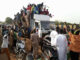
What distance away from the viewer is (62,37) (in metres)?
4.44

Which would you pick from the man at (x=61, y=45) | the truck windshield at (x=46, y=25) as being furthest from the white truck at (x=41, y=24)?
the man at (x=61, y=45)

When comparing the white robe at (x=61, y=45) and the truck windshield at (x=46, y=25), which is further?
the truck windshield at (x=46, y=25)

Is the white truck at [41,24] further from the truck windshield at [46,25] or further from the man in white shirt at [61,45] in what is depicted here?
the man in white shirt at [61,45]

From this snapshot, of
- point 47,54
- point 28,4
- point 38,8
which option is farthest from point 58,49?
point 28,4

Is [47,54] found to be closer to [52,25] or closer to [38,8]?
[52,25]

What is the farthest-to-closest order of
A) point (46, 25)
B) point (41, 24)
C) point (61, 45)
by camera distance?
point (46, 25), point (41, 24), point (61, 45)

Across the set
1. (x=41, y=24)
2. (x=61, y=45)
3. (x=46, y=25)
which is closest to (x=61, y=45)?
(x=61, y=45)

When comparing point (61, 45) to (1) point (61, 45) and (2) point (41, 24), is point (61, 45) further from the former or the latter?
(2) point (41, 24)

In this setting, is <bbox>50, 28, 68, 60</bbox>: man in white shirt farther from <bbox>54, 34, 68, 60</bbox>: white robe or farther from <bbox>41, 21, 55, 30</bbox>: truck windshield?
<bbox>41, 21, 55, 30</bbox>: truck windshield

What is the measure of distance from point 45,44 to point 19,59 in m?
2.20

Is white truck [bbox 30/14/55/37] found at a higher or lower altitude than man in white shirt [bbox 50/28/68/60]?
higher

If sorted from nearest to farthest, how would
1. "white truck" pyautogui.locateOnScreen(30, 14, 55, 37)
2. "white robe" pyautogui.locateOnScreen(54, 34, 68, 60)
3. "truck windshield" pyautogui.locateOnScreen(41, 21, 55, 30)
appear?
"white robe" pyautogui.locateOnScreen(54, 34, 68, 60)
"white truck" pyautogui.locateOnScreen(30, 14, 55, 37)
"truck windshield" pyautogui.locateOnScreen(41, 21, 55, 30)

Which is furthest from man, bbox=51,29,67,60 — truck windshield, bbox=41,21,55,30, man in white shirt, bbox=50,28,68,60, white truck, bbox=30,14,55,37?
truck windshield, bbox=41,21,55,30

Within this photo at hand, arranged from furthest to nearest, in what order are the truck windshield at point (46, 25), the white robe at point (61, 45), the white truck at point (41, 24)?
1. the truck windshield at point (46, 25)
2. the white truck at point (41, 24)
3. the white robe at point (61, 45)
